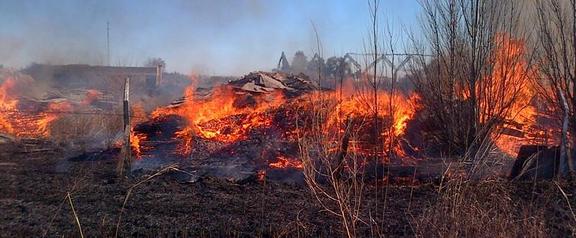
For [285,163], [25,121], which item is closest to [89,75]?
[25,121]

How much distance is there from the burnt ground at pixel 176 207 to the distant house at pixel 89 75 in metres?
16.3

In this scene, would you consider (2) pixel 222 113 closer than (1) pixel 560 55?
No

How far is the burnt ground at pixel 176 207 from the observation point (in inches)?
218

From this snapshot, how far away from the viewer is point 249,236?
5418 mm

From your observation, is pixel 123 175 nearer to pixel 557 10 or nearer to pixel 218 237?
pixel 218 237

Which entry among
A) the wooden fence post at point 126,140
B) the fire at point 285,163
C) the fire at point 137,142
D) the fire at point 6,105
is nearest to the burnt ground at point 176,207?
the wooden fence post at point 126,140

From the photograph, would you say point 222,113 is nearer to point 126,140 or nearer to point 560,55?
point 126,140

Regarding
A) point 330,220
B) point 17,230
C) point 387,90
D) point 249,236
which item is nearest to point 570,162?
point 387,90

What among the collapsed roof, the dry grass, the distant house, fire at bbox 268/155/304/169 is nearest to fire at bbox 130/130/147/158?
the collapsed roof

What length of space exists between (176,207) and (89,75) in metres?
21.7

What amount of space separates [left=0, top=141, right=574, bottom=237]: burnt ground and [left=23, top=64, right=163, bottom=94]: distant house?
1626 cm

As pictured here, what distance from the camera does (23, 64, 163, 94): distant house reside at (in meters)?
25.3

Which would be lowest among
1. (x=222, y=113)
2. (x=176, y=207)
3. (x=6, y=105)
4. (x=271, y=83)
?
(x=176, y=207)

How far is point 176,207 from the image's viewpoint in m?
6.75
